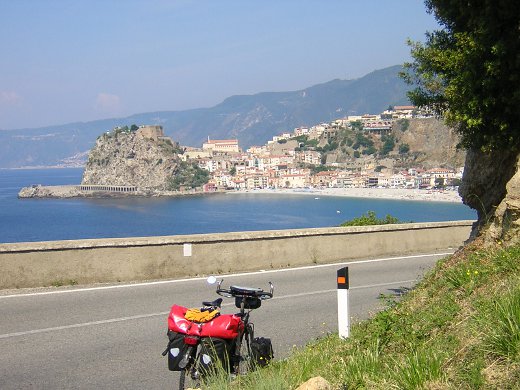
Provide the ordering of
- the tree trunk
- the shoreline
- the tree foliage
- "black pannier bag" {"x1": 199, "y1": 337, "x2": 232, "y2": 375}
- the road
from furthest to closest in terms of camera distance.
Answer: the shoreline
the tree trunk
the tree foliage
the road
"black pannier bag" {"x1": 199, "y1": 337, "x2": 232, "y2": 375}

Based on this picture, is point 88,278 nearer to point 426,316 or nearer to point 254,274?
point 254,274

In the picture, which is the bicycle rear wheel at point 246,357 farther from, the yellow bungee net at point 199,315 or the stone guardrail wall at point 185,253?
the stone guardrail wall at point 185,253

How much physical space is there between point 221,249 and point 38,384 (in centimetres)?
713

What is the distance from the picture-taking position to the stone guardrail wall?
1196 centimetres

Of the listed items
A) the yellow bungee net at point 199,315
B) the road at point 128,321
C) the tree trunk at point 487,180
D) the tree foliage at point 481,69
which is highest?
the tree foliage at point 481,69

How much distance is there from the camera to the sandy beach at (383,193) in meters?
147

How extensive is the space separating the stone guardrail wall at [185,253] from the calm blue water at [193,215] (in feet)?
201

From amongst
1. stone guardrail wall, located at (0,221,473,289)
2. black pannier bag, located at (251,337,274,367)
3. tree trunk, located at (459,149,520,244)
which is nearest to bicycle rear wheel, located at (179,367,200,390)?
black pannier bag, located at (251,337,274,367)

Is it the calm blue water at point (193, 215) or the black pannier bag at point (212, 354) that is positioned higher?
the black pannier bag at point (212, 354)

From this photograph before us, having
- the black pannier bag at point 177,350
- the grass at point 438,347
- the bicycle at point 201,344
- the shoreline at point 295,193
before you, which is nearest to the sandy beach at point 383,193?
the shoreline at point 295,193

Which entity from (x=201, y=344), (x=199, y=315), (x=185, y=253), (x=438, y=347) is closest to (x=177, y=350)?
(x=201, y=344)

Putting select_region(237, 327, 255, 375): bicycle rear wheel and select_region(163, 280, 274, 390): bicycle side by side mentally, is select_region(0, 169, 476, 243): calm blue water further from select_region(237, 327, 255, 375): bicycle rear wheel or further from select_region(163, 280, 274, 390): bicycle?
select_region(163, 280, 274, 390): bicycle

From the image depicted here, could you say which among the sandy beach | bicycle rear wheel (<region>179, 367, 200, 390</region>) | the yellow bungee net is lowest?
the sandy beach

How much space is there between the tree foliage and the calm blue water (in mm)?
67168
